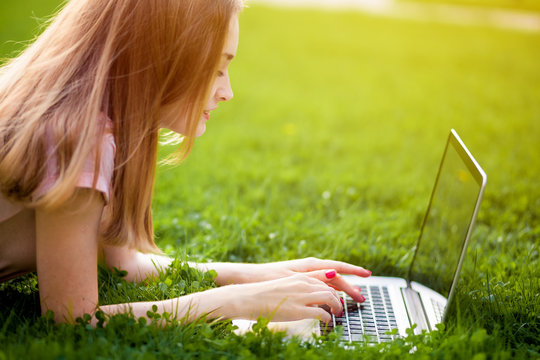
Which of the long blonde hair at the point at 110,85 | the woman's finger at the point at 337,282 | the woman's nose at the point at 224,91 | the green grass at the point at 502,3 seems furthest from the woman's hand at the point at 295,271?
the green grass at the point at 502,3

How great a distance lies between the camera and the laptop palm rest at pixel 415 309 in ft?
7.10

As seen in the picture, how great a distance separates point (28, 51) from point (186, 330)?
1101 millimetres

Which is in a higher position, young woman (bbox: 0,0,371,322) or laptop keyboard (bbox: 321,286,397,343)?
young woman (bbox: 0,0,371,322)

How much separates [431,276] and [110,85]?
150 cm

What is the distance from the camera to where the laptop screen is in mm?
2156

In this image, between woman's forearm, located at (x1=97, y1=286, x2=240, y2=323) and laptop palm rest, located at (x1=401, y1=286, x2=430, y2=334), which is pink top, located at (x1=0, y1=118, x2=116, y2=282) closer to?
woman's forearm, located at (x1=97, y1=286, x2=240, y2=323)

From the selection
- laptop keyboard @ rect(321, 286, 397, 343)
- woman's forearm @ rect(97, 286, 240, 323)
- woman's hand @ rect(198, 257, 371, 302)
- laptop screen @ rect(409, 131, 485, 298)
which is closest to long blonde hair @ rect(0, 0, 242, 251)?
woman's forearm @ rect(97, 286, 240, 323)

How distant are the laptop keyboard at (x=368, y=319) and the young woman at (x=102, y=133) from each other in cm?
14

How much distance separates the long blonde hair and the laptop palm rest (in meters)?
1.06

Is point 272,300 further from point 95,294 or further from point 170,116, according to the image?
point 170,116

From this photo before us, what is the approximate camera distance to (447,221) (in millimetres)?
2451

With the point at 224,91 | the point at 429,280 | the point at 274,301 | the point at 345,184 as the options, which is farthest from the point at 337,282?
the point at 345,184

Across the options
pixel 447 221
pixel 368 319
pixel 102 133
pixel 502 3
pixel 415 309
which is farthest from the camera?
pixel 502 3

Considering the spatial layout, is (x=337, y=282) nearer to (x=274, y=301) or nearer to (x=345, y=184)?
(x=274, y=301)
